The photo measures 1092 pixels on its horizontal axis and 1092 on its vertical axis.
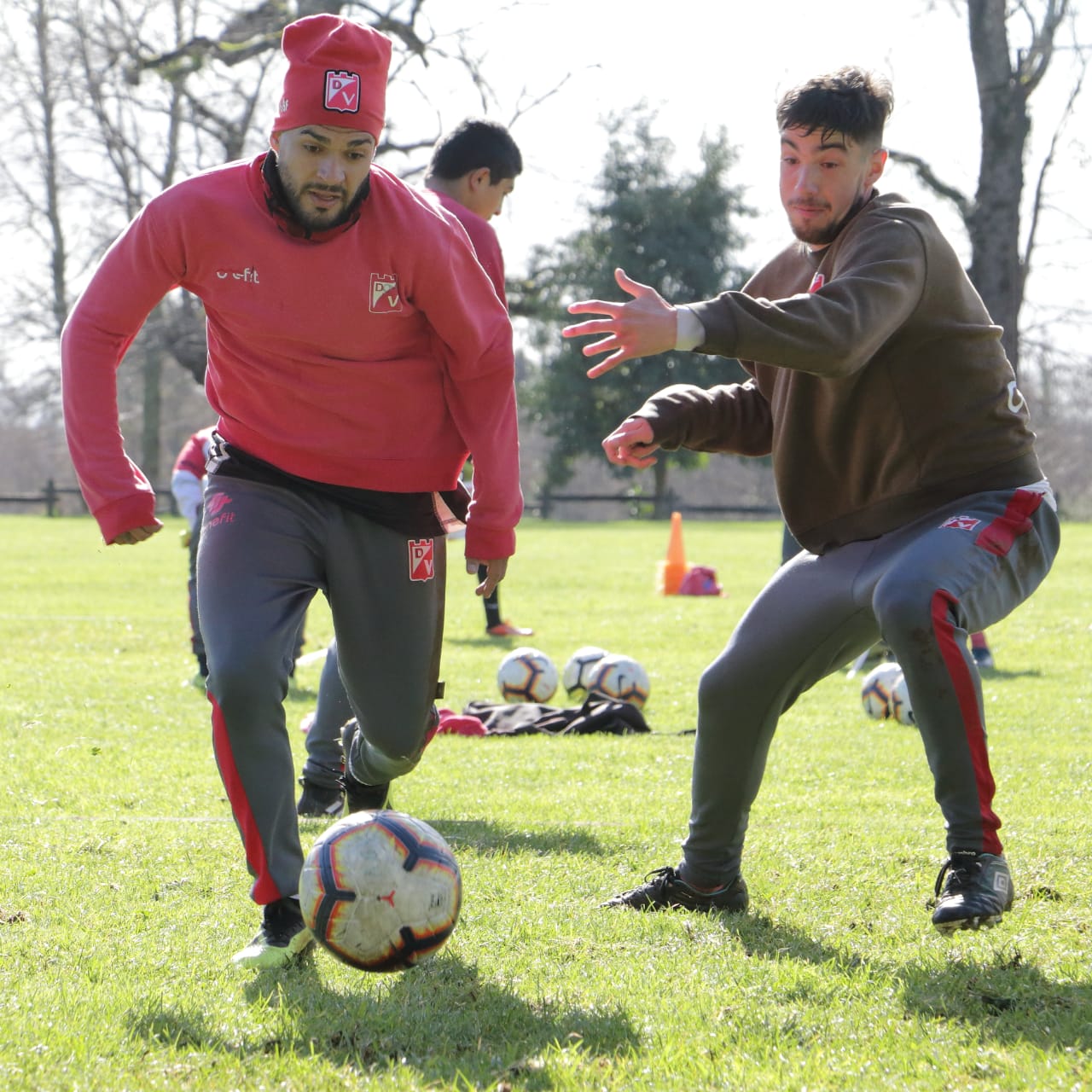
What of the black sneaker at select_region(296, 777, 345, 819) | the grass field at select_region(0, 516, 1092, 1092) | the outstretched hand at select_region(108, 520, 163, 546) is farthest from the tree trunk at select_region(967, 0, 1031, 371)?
the outstretched hand at select_region(108, 520, 163, 546)

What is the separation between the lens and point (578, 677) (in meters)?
9.23

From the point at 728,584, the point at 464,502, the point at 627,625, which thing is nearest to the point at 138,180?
the point at 728,584

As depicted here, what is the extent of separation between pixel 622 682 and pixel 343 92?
5.46m

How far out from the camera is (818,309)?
3.70 meters

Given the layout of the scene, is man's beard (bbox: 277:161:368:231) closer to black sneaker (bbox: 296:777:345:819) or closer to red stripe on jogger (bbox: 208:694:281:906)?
red stripe on jogger (bbox: 208:694:281:906)

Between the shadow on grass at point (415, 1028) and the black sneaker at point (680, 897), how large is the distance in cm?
88

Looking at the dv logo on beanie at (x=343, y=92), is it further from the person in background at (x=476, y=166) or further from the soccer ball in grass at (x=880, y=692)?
the soccer ball in grass at (x=880, y=692)

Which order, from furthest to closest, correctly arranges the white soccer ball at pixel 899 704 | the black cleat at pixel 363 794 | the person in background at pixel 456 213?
the white soccer ball at pixel 899 704 < the person in background at pixel 456 213 < the black cleat at pixel 363 794

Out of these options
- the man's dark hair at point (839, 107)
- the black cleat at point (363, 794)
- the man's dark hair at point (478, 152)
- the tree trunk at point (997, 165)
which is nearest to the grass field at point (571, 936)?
the black cleat at point (363, 794)

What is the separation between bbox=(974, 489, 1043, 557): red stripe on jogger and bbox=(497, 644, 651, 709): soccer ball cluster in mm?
4883

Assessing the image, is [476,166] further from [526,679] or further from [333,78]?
[526,679]

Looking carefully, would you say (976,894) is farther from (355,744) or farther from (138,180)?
(138,180)

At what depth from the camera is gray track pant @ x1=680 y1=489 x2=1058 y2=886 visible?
12.6ft

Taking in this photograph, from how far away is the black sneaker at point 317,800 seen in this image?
5766mm
